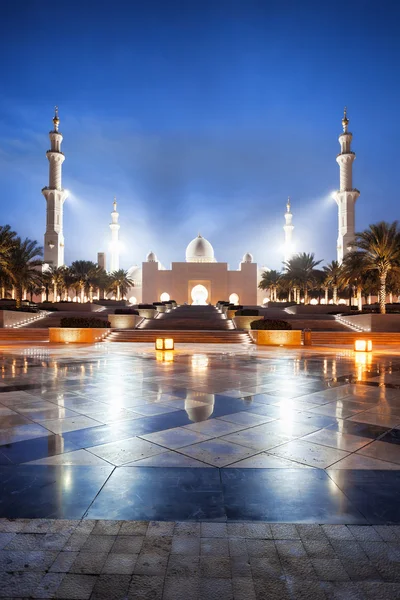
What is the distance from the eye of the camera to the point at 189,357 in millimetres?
12953

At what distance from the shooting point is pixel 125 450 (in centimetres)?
416

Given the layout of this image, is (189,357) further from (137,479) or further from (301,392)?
(137,479)

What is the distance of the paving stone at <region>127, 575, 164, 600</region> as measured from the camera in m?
2.00

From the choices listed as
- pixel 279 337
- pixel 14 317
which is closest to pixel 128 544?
pixel 279 337

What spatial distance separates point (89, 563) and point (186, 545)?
0.56 meters

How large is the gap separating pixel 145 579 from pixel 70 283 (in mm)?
45900

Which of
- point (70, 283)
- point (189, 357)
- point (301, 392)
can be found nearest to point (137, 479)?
point (301, 392)

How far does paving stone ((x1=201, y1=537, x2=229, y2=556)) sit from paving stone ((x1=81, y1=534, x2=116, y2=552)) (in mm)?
548

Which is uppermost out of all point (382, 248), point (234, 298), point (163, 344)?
point (382, 248)

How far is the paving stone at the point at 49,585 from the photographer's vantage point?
2010 mm

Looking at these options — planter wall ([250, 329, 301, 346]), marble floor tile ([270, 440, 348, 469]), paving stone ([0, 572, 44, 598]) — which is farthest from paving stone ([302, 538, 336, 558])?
planter wall ([250, 329, 301, 346])

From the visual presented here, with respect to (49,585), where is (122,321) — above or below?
above

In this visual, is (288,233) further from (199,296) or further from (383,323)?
(383,323)

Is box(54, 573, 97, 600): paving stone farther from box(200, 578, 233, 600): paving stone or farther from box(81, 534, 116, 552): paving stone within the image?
box(200, 578, 233, 600): paving stone
